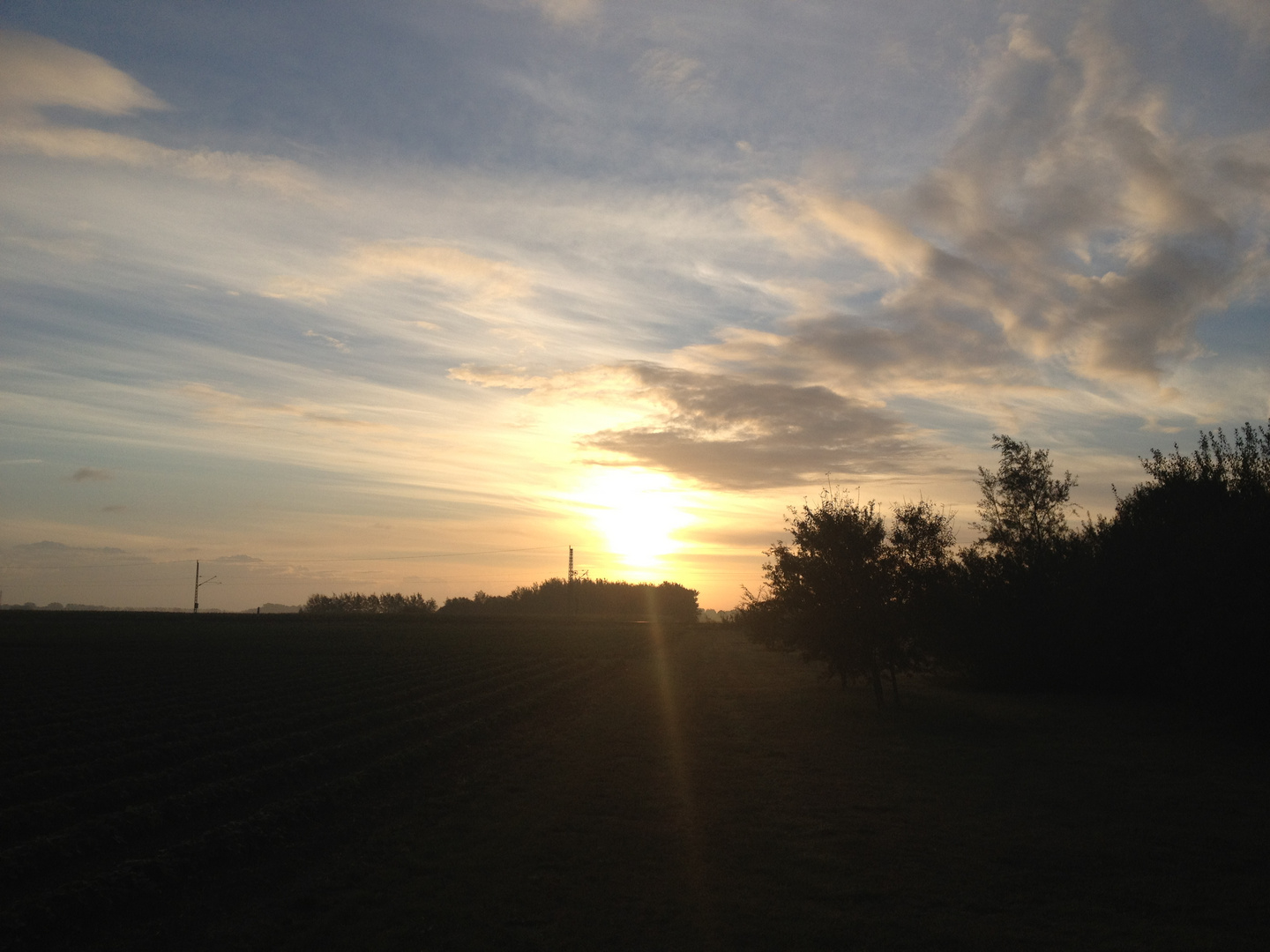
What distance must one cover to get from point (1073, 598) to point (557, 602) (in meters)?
156

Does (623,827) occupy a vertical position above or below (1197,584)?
below

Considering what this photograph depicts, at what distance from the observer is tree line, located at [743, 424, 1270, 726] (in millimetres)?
18750

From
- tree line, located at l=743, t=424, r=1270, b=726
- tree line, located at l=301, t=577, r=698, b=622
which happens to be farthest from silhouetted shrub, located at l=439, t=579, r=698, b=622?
tree line, located at l=743, t=424, r=1270, b=726

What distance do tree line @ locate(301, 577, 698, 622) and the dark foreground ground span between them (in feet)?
501

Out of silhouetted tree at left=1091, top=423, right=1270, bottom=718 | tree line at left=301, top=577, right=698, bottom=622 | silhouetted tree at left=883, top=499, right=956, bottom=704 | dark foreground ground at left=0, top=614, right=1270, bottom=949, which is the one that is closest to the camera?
dark foreground ground at left=0, top=614, right=1270, bottom=949

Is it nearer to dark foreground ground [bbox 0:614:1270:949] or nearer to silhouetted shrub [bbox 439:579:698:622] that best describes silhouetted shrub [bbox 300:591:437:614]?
silhouetted shrub [bbox 439:579:698:622]

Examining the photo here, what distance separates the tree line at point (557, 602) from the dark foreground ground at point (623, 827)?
501 feet

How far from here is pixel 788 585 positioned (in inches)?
1062

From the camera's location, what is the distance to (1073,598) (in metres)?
29.4

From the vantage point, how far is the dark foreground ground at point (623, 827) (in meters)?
8.26

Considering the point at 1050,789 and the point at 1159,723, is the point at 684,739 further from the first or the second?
the point at 1159,723

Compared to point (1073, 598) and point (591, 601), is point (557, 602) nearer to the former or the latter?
point (591, 601)

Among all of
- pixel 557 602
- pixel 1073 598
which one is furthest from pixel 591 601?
pixel 1073 598

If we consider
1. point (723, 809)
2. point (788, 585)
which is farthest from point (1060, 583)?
point (723, 809)
